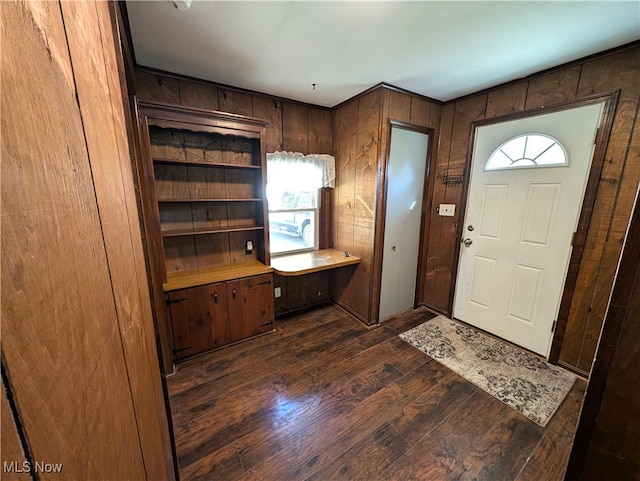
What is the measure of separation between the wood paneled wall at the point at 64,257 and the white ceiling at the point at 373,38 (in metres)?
Result: 1.13

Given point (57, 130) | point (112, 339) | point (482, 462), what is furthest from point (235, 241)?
point (482, 462)

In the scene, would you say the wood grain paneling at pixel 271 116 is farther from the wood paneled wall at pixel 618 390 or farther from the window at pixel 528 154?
the wood paneled wall at pixel 618 390

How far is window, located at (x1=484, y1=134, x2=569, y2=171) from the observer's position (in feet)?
6.61

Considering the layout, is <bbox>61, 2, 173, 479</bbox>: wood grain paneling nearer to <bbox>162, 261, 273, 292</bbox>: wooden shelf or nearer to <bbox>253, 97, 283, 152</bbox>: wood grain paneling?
A: <bbox>162, 261, 273, 292</bbox>: wooden shelf

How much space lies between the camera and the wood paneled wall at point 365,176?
2391mm

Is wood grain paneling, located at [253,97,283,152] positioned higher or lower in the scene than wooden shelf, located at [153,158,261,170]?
higher

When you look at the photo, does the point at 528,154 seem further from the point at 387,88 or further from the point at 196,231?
the point at 196,231

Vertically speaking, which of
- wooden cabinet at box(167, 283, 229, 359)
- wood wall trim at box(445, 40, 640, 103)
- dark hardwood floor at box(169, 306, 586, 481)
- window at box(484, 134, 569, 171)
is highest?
wood wall trim at box(445, 40, 640, 103)

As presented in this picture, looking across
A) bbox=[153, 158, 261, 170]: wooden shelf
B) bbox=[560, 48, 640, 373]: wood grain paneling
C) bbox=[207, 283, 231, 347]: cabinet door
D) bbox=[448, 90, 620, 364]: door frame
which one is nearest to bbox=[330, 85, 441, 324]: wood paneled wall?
bbox=[448, 90, 620, 364]: door frame

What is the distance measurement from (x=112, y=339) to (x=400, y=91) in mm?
2774

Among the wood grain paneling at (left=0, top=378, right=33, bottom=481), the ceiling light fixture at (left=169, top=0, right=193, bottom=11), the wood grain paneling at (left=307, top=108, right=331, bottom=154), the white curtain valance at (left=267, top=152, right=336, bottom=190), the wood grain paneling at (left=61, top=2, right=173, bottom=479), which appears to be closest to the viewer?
the wood grain paneling at (left=0, top=378, right=33, bottom=481)

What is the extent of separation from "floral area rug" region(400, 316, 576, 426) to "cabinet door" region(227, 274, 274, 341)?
4.65ft

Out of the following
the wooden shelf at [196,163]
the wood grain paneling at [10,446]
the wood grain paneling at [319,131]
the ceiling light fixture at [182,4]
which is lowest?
the wood grain paneling at [10,446]

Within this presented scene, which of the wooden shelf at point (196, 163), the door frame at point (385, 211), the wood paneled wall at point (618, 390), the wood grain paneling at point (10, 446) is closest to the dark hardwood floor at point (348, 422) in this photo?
the door frame at point (385, 211)
